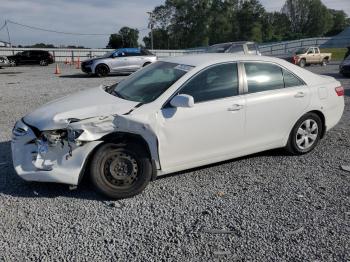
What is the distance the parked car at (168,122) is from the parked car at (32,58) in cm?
2701

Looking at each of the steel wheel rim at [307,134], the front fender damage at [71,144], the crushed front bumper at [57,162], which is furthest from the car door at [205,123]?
the steel wheel rim at [307,134]

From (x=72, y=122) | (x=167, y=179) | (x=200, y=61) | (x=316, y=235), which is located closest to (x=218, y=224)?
(x=316, y=235)

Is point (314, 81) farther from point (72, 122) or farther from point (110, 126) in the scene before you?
point (72, 122)

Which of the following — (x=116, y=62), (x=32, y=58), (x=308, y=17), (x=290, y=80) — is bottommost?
(x=290, y=80)

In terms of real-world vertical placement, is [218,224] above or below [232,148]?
below

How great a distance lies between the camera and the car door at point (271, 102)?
4.51 meters

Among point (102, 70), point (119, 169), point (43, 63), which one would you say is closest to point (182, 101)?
point (119, 169)

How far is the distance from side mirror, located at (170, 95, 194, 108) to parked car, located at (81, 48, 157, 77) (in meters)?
15.3

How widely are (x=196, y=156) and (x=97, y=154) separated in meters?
1.19

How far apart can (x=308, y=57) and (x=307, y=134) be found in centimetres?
2154

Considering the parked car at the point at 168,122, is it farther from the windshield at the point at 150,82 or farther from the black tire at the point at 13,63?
the black tire at the point at 13,63

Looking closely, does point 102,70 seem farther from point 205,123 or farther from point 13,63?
point 205,123

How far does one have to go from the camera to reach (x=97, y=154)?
377 centimetres

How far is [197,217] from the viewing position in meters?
3.50
